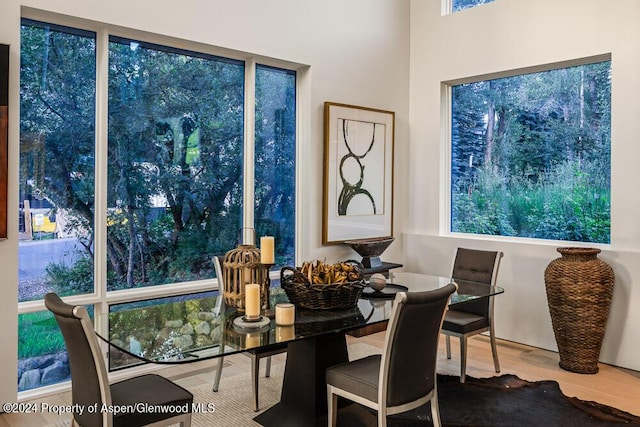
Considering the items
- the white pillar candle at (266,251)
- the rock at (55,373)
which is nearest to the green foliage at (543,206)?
the white pillar candle at (266,251)

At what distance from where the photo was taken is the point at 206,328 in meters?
2.29

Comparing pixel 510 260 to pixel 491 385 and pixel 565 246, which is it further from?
pixel 491 385

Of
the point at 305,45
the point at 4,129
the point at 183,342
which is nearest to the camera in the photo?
the point at 183,342

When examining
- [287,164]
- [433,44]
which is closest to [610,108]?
[433,44]

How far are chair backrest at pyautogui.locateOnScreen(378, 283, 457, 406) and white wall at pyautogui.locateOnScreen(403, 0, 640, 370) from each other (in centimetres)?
236

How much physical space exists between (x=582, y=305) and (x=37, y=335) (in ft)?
12.2

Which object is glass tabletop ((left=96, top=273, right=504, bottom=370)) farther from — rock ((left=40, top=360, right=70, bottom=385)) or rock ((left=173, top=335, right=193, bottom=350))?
rock ((left=40, top=360, right=70, bottom=385))

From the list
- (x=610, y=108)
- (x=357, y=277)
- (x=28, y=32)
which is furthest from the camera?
(x=610, y=108)

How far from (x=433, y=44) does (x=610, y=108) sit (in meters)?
1.82

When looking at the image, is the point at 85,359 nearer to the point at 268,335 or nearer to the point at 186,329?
the point at 186,329

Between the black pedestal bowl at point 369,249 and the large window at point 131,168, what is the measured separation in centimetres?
66

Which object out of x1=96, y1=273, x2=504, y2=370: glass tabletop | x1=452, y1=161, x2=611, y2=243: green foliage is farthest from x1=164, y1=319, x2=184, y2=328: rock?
x1=452, y1=161, x2=611, y2=243: green foliage

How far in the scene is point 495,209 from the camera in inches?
192

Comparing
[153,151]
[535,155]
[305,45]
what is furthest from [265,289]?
[535,155]
